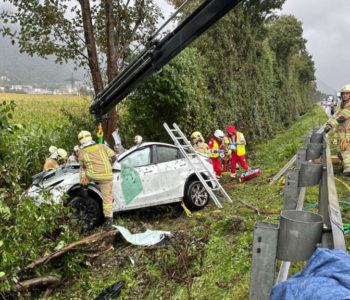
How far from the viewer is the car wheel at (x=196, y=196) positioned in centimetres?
752

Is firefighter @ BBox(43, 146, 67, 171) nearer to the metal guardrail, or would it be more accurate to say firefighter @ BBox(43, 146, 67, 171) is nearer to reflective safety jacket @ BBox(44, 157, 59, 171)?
reflective safety jacket @ BBox(44, 157, 59, 171)

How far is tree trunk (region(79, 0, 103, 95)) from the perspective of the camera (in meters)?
9.52

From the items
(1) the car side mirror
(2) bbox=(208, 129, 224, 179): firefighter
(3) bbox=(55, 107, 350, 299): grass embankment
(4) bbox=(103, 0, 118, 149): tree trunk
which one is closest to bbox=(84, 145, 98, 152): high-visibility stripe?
(1) the car side mirror

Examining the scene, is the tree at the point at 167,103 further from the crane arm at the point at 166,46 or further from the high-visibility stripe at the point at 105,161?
the high-visibility stripe at the point at 105,161

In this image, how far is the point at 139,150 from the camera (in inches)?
283

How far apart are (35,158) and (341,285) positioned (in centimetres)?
970

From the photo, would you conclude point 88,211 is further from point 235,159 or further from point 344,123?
point 344,123

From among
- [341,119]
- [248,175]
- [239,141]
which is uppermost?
[341,119]

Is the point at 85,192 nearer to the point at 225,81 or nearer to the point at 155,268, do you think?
the point at 155,268

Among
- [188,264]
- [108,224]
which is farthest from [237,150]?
[188,264]

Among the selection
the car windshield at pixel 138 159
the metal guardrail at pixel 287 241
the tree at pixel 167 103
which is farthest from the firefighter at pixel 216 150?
the metal guardrail at pixel 287 241

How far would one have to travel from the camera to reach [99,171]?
6324 millimetres

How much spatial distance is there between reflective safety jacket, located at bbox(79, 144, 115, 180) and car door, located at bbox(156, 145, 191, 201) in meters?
1.30

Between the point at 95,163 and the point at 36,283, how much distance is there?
2565 millimetres
